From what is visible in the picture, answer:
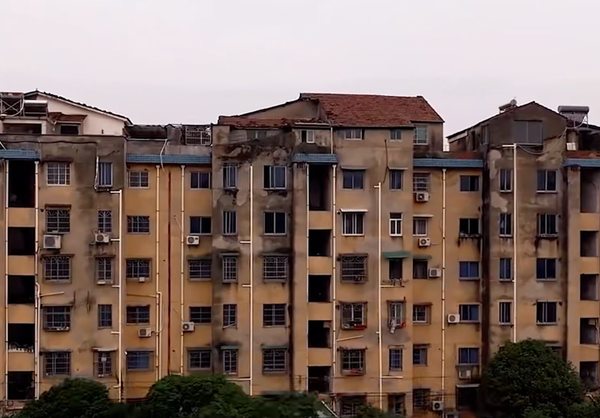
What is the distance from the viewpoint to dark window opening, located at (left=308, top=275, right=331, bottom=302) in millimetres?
26219

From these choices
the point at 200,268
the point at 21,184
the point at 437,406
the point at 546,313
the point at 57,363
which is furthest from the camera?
the point at 546,313

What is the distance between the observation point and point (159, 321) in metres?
25.9

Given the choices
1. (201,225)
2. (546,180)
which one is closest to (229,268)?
(201,225)

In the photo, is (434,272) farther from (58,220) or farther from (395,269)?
(58,220)

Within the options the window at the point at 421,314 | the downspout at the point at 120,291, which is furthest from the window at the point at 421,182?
the downspout at the point at 120,291

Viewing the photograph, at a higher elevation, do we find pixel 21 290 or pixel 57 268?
pixel 57 268

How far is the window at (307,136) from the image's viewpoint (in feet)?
85.0

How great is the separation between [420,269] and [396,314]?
1864mm

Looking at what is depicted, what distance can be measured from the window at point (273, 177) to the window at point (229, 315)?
376 cm

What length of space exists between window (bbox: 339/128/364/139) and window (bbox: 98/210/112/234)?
736 centimetres

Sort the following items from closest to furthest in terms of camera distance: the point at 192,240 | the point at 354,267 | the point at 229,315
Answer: the point at 229,315
the point at 192,240
the point at 354,267

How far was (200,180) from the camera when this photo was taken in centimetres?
2638

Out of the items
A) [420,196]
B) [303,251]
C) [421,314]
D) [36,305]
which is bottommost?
[421,314]

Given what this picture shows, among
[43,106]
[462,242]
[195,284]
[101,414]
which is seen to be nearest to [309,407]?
[101,414]
